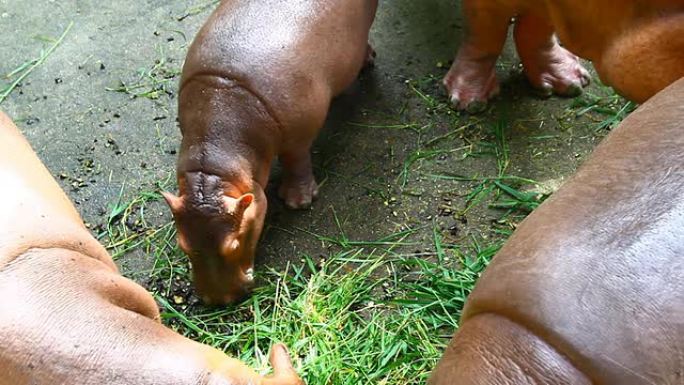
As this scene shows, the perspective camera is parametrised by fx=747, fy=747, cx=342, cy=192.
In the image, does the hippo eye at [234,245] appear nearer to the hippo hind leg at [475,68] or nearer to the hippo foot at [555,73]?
the hippo hind leg at [475,68]

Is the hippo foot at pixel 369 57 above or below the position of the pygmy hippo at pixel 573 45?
below

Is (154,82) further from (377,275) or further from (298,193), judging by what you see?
(377,275)

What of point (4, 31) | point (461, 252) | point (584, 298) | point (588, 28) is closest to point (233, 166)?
point (461, 252)

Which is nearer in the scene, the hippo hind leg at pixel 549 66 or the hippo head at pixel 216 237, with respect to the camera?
the hippo head at pixel 216 237

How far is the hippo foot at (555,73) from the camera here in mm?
3361

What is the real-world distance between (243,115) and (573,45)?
1.25 metres

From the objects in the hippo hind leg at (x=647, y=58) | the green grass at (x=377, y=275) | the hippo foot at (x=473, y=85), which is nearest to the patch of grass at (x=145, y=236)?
the green grass at (x=377, y=275)

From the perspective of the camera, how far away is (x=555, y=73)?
337 cm

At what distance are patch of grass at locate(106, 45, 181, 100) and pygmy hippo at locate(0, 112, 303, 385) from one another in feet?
4.77

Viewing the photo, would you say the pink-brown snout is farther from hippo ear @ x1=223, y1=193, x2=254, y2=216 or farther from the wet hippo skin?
the wet hippo skin

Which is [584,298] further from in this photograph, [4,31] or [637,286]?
[4,31]

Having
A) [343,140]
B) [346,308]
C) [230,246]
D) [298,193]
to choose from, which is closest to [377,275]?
[346,308]

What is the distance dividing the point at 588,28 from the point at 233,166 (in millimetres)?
1371

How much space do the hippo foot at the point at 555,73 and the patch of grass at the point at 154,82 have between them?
5.61 ft
